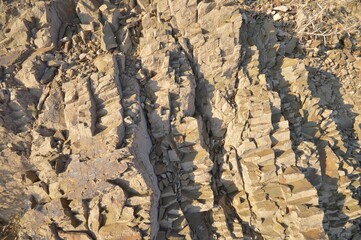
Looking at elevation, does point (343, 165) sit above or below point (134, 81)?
below

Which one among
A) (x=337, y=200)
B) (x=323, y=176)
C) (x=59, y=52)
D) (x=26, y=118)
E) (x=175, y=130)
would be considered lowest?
(x=337, y=200)

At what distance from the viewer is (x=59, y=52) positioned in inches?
513

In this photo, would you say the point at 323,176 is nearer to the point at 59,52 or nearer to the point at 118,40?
the point at 118,40

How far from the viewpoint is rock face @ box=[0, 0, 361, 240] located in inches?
409

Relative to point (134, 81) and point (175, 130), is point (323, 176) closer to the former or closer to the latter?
point (175, 130)

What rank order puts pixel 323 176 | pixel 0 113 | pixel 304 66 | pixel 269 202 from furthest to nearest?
1. pixel 304 66
2. pixel 323 176
3. pixel 269 202
4. pixel 0 113

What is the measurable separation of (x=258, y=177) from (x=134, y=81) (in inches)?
282

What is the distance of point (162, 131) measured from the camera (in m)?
12.1

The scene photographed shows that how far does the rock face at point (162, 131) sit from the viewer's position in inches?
409

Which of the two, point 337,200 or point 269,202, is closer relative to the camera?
point 269,202

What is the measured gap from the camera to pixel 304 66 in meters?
14.5

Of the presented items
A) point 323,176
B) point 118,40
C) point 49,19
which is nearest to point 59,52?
point 49,19

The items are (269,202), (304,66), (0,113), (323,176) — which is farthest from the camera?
(304,66)

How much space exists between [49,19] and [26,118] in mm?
5232
